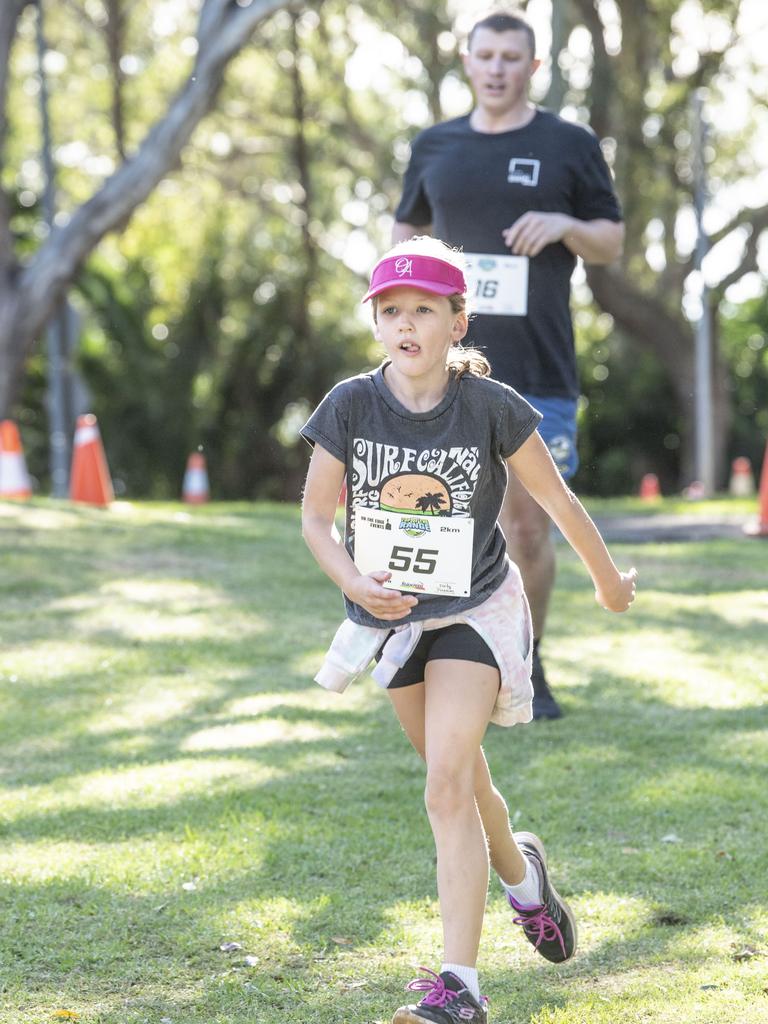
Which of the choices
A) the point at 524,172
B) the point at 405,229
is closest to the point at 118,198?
the point at 405,229

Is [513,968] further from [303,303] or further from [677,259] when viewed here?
[677,259]

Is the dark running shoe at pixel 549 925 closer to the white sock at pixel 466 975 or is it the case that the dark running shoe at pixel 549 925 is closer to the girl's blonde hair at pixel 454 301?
the white sock at pixel 466 975

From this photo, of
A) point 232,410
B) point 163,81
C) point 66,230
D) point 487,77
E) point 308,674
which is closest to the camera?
point 487,77

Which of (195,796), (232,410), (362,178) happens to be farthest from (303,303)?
(195,796)

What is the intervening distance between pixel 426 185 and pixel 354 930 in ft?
9.67

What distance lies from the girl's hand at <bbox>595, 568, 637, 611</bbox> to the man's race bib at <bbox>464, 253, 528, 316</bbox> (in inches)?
89.0

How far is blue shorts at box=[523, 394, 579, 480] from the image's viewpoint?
226 inches

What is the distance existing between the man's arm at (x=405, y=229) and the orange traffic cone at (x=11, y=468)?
920cm

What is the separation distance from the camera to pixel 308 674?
22.9ft

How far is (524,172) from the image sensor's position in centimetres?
559

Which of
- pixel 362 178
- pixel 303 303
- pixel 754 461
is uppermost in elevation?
pixel 362 178

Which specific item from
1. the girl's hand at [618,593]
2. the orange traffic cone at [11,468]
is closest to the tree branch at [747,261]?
the orange traffic cone at [11,468]

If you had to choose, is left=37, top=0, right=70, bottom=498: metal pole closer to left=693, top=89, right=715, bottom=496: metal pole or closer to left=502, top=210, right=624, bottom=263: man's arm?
left=693, top=89, right=715, bottom=496: metal pole

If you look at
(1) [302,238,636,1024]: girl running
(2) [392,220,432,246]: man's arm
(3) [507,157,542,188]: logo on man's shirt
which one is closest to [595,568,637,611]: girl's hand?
(1) [302,238,636,1024]: girl running
